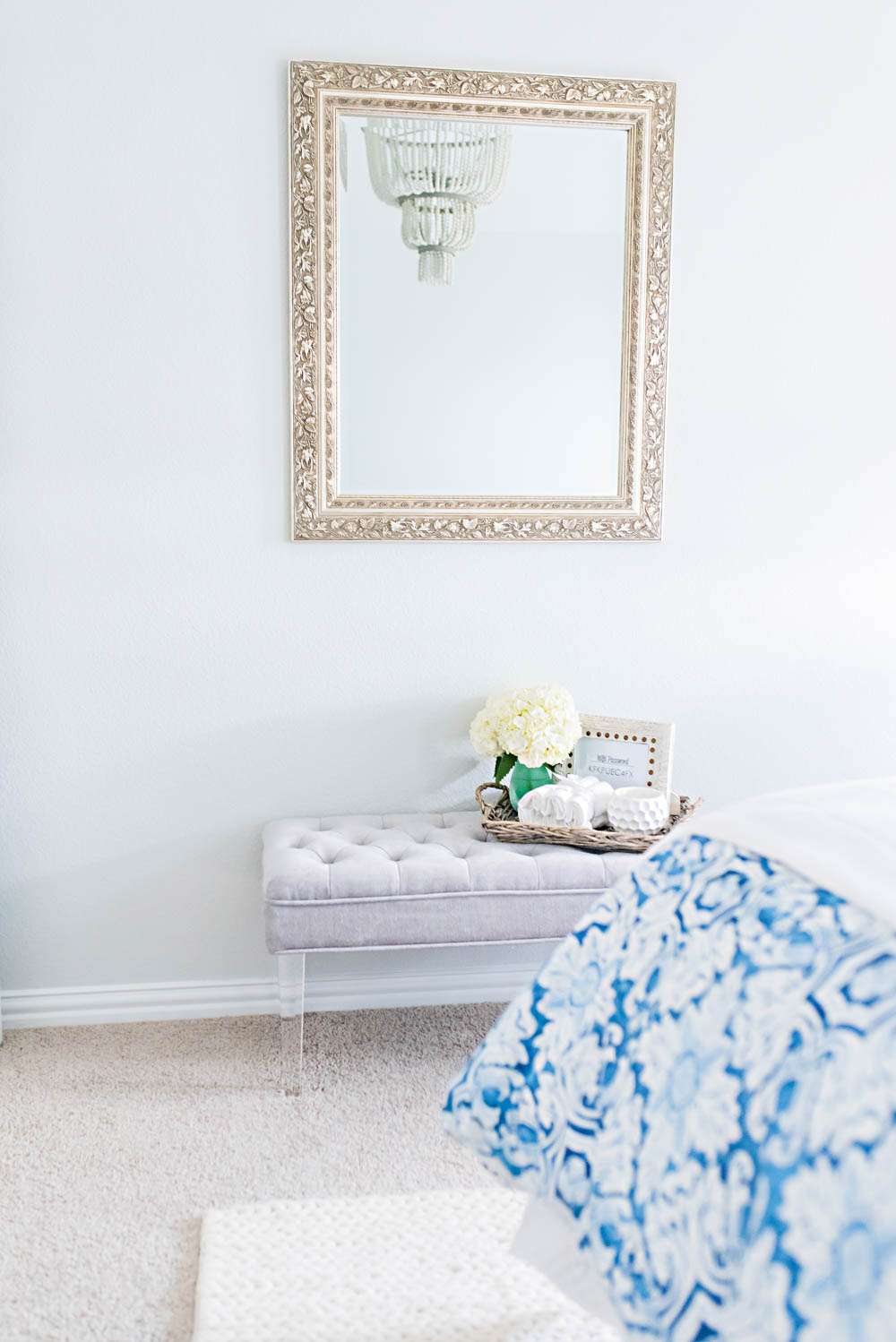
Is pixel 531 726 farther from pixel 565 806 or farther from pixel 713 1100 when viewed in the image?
pixel 713 1100

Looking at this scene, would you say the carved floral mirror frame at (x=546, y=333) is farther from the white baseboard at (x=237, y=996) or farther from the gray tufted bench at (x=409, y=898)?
the white baseboard at (x=237, y=996)

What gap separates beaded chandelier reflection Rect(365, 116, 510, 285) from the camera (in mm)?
2404

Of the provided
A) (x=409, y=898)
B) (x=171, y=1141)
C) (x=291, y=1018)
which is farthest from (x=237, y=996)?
(x=409, y=898)

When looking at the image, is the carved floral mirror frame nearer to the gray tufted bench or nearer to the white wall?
the white wall

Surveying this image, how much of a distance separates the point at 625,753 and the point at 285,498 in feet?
3.14

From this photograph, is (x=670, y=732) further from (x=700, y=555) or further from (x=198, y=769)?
(x=198, y=769)

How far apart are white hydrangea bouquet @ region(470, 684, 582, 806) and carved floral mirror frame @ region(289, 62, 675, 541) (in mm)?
401

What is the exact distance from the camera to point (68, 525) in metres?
2.38

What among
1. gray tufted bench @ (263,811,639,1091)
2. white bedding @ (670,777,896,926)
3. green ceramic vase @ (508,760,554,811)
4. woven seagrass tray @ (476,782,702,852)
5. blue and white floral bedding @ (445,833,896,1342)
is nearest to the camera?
blue and white floral bedding @ (445,833,896,1342)

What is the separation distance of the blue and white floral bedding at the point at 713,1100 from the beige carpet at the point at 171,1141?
703 millimetres

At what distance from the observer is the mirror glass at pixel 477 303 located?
2.42 metres

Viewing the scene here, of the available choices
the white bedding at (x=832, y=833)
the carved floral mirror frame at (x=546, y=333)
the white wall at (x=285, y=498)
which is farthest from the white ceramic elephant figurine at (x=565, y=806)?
the white bedding at (x=832, y=833)

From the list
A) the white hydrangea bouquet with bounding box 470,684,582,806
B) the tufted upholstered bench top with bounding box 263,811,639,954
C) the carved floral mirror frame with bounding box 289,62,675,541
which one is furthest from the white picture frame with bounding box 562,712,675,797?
the carved floral mirror frame with bounding box 289,62,675,541

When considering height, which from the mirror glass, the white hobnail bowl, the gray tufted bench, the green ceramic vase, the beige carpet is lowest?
the beige carpet
